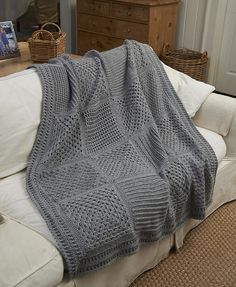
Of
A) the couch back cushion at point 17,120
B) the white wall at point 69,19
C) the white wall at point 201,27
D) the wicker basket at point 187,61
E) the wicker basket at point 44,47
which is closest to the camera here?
the couch back cushion at point 17,120

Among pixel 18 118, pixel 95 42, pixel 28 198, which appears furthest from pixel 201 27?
pixel 28 198

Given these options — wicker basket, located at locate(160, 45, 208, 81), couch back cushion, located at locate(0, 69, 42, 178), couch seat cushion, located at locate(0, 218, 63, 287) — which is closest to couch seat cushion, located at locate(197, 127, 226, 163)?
couch back cushion, located at locate(0, 69, 42, 178)

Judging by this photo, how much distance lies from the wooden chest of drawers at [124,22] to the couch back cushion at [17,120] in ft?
6.16

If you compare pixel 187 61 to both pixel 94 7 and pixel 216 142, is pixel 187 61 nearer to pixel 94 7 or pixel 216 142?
pixel 94 7

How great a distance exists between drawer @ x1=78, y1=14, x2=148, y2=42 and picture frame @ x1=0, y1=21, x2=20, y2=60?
1320mm

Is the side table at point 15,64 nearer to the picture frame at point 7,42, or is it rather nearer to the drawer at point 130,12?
the picture frame at point 7,42

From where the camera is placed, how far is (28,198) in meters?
1.43

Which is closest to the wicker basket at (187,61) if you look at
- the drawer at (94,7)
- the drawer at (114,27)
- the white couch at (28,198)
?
the drawer at (114,27)

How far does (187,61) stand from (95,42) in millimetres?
910

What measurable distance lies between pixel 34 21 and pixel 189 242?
3415 mm

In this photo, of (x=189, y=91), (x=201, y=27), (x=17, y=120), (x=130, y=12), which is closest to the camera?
(x=17, y=120)

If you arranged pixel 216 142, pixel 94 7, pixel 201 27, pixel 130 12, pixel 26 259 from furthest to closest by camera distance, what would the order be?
pixel 201 27, pixel 94 7, pixel 130 12, pixel 216 142, pixel 26 259

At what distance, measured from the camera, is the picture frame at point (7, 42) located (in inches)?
89.2

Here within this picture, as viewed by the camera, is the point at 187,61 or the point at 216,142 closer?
the point at 216,142
